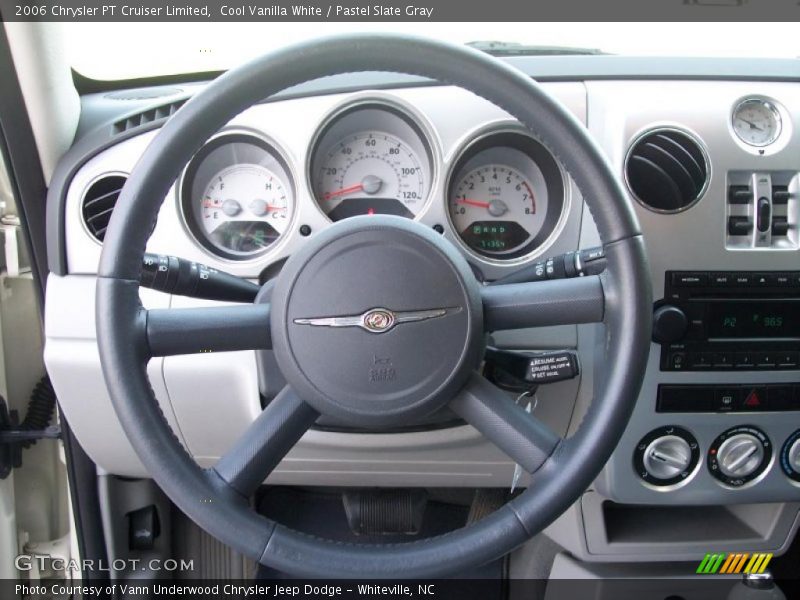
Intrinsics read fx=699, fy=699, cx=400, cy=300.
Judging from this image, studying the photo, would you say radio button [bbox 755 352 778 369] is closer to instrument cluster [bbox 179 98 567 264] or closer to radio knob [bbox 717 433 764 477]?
radio knob [bbox 717 433 764 477]

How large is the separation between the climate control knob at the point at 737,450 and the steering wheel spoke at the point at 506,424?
1.78 feet

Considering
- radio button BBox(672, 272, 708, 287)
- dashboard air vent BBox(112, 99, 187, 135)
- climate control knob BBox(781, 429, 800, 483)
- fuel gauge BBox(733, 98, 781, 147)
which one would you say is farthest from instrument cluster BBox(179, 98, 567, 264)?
climate control knob BBox(781, 429, 800, 483)

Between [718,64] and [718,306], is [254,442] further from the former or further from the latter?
[718,64]

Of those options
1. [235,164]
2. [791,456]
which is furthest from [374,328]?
[791,456]

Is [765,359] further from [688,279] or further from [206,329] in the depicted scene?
[206,329]

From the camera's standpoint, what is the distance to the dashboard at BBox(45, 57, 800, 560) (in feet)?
4.05

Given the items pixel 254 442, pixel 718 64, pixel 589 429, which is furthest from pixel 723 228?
pixel 254 442

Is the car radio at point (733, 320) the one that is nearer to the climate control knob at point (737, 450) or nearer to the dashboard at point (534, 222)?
the dashboard at point (534, 222)

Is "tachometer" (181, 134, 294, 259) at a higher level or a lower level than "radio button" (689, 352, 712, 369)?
higher

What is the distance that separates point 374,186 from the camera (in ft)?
4.18

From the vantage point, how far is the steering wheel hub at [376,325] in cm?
93

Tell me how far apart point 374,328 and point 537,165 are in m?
0.56

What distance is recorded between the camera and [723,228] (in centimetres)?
124
